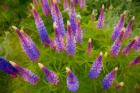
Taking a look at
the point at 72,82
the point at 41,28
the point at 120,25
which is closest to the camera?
the point at 72,82

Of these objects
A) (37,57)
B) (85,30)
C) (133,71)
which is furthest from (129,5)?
(37,57)

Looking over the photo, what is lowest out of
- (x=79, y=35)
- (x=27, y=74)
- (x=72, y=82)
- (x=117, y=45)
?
(x=72, y=82)

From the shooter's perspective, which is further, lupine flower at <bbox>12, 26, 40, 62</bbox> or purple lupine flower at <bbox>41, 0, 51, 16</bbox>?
purple lupine flower at <bbox>41, 0, 51, 16</bbox>

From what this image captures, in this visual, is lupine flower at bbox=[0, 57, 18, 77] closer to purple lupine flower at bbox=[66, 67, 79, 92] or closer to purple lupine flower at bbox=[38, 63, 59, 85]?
purple lupine flower at bbox=[38, 63, 59, 85]

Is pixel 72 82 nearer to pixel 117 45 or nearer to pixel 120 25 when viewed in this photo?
pixel 117 45

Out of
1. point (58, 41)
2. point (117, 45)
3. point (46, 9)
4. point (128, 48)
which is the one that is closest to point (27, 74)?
point (58, 41)

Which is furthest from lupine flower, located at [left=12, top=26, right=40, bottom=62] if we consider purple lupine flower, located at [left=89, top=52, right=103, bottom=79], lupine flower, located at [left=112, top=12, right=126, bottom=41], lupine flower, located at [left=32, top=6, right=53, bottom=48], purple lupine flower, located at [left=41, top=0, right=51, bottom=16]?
purple lupine flower, located at [left=41, top=0, right=51, bottom=16]
